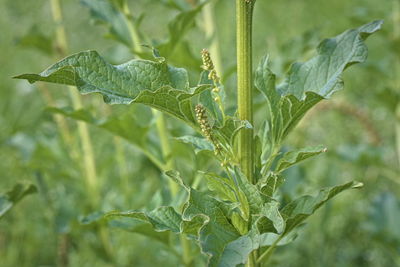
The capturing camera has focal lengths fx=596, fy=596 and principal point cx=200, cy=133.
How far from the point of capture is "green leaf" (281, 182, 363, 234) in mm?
966

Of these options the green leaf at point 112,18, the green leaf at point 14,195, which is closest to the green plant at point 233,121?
the green leaf at point 14,195

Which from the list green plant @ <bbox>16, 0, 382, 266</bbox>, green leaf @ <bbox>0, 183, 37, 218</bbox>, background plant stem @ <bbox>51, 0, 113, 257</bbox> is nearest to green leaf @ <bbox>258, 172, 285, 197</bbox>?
green plant @ <bbox>16, 0, 382, 266</bbox>

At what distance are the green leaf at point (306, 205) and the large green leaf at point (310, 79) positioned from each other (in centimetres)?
11

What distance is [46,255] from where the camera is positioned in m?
2.61

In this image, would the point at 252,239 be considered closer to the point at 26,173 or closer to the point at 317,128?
the point at 26,173

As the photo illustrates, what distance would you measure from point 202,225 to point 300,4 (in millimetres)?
3799

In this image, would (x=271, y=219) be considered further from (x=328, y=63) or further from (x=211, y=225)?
→ (x=328, y=63)

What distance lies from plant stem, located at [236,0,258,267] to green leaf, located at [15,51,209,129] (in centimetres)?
8

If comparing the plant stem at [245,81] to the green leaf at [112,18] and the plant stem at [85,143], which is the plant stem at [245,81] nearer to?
the green leaf at [112,18]

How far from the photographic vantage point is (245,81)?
38.0 inches

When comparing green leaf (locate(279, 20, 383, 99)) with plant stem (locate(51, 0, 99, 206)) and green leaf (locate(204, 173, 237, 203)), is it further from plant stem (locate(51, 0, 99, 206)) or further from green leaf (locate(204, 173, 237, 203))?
plant stem (locate(51, 0, 99, 206))

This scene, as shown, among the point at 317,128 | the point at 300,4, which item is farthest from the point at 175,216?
the point at 300,4

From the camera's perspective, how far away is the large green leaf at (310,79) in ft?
3.22

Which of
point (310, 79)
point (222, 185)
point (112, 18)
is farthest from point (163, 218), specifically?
point (112, 18)
